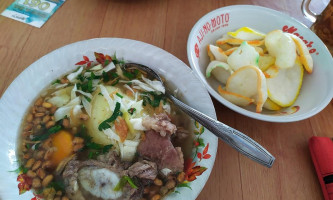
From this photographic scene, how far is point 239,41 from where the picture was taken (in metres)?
0.91

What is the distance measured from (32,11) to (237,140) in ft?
3.37

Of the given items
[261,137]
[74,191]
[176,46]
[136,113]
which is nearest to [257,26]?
[176,46]

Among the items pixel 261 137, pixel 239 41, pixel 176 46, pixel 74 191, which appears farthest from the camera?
pixel 176 46

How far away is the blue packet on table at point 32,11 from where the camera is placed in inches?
41.2

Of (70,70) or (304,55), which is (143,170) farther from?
(304,55)

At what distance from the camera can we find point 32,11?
3.53 feet

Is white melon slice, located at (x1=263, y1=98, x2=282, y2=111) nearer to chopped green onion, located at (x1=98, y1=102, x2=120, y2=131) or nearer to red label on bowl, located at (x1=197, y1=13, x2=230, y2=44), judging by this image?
red label on bowl, located at (x1=197, y1=13, x2=230, y2=44)

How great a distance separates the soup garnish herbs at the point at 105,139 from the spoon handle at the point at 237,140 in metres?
0.05

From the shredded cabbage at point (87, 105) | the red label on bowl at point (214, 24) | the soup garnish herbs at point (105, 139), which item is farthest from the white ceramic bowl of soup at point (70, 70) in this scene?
the red label on bowl at point (214, 24)

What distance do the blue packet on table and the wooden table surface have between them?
29mm

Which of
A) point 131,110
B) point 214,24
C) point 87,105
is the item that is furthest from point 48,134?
point 214,24

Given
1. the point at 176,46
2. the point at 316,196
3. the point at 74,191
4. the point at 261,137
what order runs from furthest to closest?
the point at 176,46 < the point at 261,137 < the point at 316,196 < the point at 74,191

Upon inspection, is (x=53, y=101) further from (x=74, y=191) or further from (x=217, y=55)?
(x=217, y=55)

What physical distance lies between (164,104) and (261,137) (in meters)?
0.34
